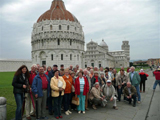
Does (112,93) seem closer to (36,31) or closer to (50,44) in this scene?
(50,44)

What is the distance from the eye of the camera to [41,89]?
5.55 meters

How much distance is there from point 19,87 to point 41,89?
2.76ft

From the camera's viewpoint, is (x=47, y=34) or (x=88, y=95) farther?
(x=47, y=34)

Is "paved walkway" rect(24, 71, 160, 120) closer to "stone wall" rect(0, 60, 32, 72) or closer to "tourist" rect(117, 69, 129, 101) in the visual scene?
"tourist" rect(117, 69, 129, 101)

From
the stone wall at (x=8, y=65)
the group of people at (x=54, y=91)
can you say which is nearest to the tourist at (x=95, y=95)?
the group of people at (x=54, y=91)

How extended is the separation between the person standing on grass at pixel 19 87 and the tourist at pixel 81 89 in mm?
2272

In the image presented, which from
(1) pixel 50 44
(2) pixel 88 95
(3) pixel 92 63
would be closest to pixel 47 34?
(1) pixel 50 44

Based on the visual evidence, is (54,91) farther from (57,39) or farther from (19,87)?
(57,39)

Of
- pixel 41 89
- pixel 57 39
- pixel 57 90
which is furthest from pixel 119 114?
pixel 57 39

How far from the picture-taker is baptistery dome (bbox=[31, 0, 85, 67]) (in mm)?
49906

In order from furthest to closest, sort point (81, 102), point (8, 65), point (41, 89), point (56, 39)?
point (8, 65) < point (56, 39) < point (81, 102) < point (41, 89)

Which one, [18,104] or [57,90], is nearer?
[18,104]

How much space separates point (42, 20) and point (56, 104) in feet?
164

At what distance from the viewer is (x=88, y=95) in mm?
7258
